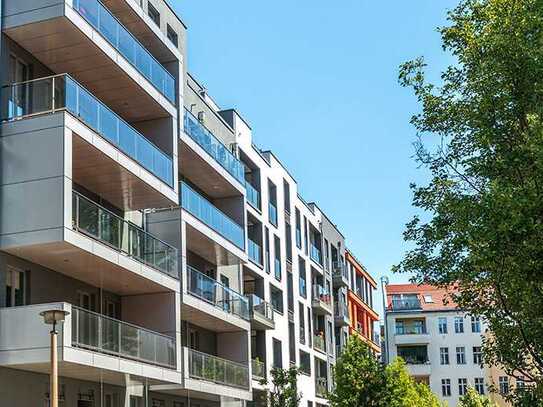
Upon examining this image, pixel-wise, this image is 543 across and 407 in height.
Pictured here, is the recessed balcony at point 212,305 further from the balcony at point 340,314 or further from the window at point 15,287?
the balcony at point 340,314

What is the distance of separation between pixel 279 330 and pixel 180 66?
62.9 ft

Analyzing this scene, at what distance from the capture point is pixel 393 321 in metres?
90.1

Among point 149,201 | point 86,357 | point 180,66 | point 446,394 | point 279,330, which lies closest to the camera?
point 86,357

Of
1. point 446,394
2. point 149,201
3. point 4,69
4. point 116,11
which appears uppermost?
point 116,11

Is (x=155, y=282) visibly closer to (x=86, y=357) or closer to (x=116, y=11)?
(x=86, y=357)

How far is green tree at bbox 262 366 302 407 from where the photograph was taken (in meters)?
39.3

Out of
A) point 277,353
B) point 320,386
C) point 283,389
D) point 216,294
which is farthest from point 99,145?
point 320,386

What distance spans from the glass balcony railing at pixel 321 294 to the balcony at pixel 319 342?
2.25 meters

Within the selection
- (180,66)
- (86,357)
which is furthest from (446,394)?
(86,357)

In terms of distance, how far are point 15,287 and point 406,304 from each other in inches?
2877

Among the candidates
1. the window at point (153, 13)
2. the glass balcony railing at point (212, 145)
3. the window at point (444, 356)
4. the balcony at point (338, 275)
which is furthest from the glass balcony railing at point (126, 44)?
the window at point (444, 356)

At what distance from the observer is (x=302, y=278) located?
52.8m

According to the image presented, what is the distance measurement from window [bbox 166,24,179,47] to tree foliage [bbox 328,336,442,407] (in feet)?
49.7

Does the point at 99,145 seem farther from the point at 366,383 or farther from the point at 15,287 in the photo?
A: the point at 366,383
